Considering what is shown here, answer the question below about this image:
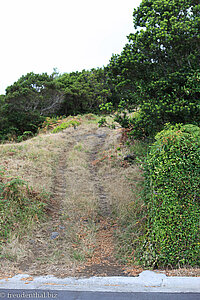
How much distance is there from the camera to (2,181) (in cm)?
657

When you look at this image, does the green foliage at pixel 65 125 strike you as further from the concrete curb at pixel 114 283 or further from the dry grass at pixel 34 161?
the concrete curb at pixel 114 283

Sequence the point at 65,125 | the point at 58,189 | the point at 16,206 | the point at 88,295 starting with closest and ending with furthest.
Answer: the point at 88,295, the point at 16,206, the point at 58,189, the point at 65,125

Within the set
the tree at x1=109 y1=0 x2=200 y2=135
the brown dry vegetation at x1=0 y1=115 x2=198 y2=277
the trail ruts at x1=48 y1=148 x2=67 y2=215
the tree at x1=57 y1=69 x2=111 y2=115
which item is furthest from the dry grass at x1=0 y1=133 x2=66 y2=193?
the tree at x1=57 y1=69 x2=111 y2=115

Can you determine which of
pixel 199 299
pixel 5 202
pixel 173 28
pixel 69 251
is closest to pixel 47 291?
pixel 69 251

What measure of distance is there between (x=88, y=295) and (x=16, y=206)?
3200 millimetres

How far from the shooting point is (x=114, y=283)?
11.8 ft

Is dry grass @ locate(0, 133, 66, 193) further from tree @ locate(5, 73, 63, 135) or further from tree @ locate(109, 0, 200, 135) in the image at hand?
tree @ locate(5, 73, 63, 135)

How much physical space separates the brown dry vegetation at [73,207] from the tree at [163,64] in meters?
1.88

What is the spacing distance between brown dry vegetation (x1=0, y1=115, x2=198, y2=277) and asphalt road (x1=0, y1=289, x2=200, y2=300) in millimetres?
556

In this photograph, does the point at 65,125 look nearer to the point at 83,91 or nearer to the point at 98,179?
the point at 83,91

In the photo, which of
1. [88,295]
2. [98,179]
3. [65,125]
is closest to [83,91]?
[65,125]

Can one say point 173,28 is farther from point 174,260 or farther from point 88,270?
point 88,270

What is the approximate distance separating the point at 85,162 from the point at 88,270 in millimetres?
6986

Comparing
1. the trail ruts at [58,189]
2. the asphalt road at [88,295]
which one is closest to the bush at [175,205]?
the asphalt road at [88,295]
